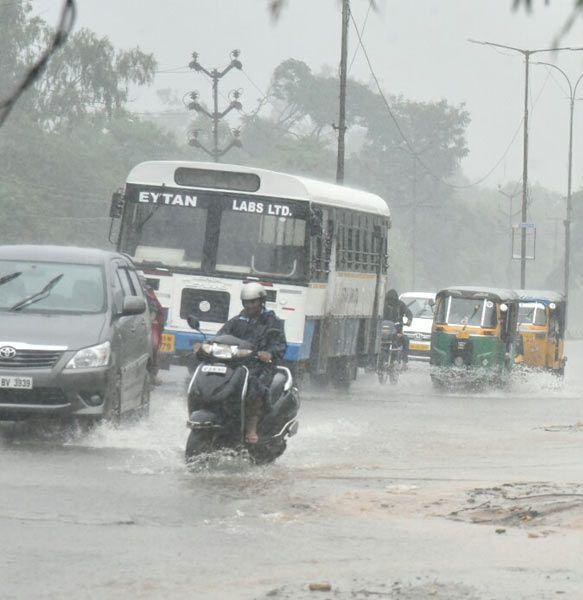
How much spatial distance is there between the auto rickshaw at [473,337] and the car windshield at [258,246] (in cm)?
845

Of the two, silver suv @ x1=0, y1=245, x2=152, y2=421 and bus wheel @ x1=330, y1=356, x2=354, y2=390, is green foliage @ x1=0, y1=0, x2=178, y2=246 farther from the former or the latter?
silver suv @ x1=0, y1=245, x2=152, y2=421

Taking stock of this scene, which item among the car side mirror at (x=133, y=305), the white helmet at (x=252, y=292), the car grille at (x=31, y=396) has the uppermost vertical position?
the white helmet at (x=252, y=292)

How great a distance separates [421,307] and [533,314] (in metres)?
4.58

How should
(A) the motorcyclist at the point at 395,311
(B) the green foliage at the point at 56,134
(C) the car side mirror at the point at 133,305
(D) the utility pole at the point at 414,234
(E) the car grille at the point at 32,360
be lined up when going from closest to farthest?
(E) the car grille at the point at 32,360 < (C) the car side mirror at the point at 133,305 < (A) the motorcyclist at the point at 395,311 < (B) the green foliage at the point at 56,134 < (D) the utility pole at the point at 414,234

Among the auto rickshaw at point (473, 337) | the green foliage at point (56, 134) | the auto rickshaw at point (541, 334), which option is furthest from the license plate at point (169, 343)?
the green foliage at point (56, 134)

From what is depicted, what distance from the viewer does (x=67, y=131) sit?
71.1 meters

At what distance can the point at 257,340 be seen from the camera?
12469 millimetres

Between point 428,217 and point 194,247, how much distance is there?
9876 cm

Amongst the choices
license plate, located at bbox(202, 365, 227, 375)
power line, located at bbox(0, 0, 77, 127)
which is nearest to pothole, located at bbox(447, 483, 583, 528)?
license plate, located at bbox(202, 365, 227, 375)

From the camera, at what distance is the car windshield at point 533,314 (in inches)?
1410

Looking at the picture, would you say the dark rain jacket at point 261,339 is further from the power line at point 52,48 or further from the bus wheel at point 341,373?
the bus wheel at point 341,373

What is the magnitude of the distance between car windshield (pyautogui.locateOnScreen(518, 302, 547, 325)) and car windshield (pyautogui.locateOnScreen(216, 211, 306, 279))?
568 inches

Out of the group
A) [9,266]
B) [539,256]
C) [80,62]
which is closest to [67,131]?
[80,62]

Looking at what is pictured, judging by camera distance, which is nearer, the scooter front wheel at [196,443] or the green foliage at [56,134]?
the scooter front wheel at [196,443]
